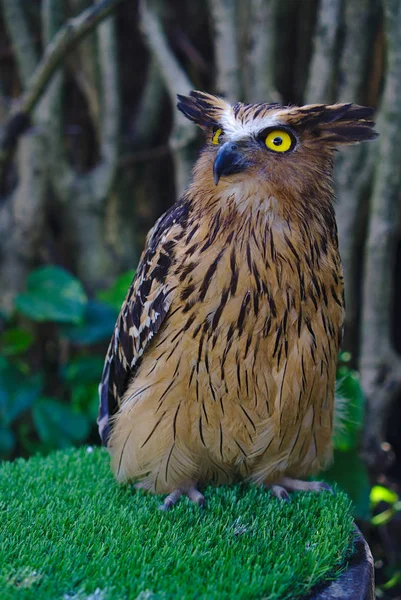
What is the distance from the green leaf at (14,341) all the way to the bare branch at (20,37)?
1835mm

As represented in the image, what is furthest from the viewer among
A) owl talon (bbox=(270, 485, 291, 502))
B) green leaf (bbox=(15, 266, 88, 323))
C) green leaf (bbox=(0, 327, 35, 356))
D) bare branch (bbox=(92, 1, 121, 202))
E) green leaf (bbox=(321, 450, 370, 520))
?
bare branch (bbox=(92, 1, 121, 202))

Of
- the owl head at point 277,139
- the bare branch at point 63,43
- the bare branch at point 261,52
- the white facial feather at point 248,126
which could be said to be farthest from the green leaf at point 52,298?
the white facial feather at point 248,126

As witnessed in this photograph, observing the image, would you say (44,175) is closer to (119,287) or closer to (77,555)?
(119,287)

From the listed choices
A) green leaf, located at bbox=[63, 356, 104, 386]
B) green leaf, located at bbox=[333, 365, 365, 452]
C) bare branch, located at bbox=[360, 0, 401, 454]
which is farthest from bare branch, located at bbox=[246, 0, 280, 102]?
green leaf, located at bbox=[63, 356, 104, 386]

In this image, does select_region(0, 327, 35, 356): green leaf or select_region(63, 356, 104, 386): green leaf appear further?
select_region(0, 327, 35, 356): green leaf

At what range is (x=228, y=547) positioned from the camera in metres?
2.08

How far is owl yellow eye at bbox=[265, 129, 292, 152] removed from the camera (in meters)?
2.09

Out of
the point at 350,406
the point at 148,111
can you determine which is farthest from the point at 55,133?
the point at 350,406

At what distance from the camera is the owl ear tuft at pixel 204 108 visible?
2.24 meters

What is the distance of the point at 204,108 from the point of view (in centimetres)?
228

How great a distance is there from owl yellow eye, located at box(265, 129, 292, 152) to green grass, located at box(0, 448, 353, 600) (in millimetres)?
1252

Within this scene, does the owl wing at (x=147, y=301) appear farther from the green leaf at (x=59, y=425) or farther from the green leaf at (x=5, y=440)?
the green leaf at (x=5, y=440)

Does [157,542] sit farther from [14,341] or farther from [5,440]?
[14,341]

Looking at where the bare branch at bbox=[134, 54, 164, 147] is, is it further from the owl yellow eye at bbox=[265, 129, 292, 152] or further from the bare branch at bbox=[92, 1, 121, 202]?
Answer: the owl yellow eye at bbox=[265, 129, 292, 152]
